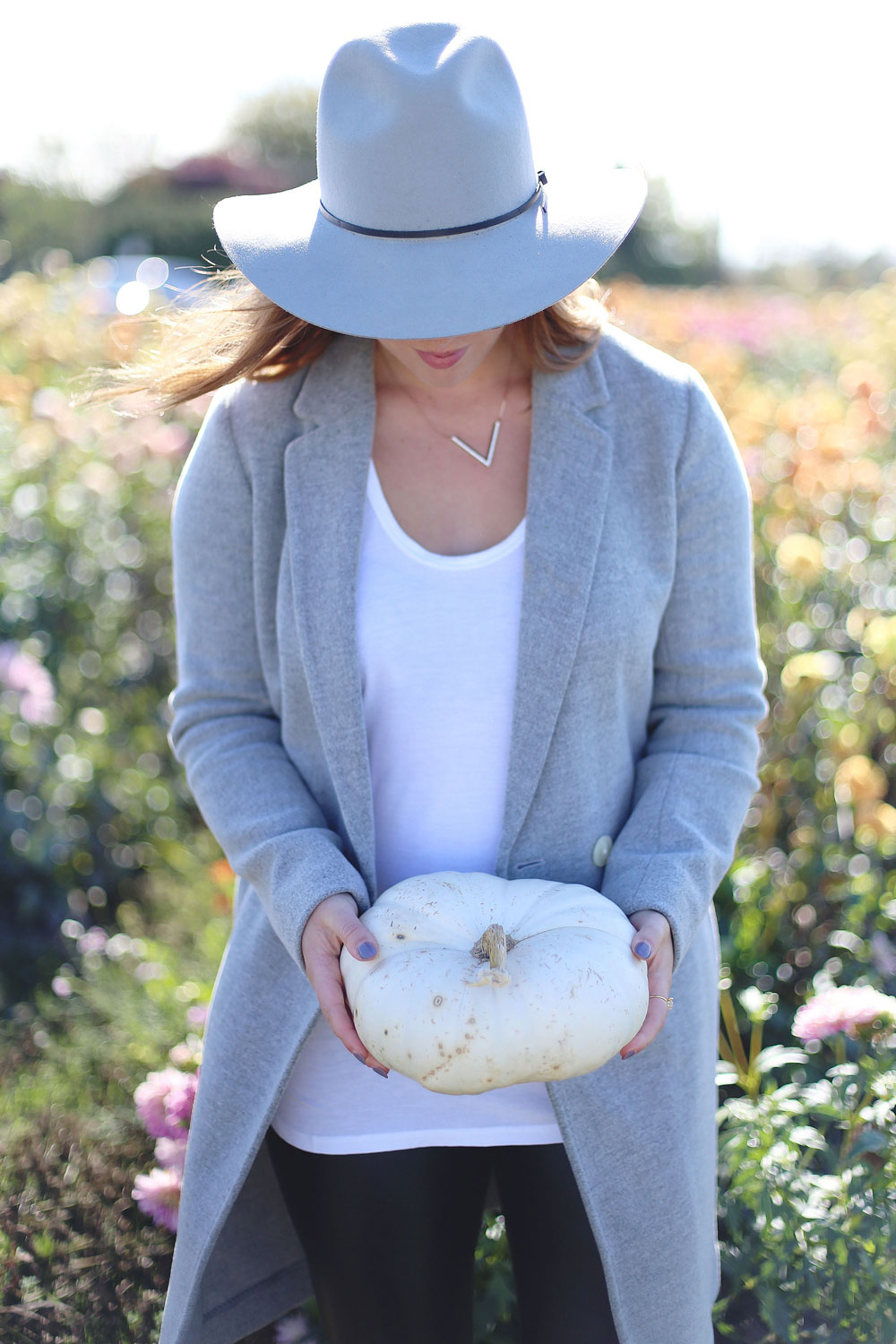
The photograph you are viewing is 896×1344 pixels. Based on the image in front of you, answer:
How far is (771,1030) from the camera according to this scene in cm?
219

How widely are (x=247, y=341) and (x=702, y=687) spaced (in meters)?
0.75

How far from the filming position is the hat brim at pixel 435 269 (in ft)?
4.07

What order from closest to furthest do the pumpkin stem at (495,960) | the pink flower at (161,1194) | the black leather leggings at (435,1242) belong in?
the pumpkin stem at (495,960)
the black leather leggings at (435,1242)
the pink flower at (161,1194)

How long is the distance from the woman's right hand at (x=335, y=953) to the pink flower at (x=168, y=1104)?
2.29ft

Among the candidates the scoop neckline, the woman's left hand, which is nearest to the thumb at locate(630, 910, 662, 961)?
the woman's left hand

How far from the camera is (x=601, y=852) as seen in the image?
1469 mm

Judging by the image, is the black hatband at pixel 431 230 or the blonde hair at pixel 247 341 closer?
the black hatband at pixel 431 230

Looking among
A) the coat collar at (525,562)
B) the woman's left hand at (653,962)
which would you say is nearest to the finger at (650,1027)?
the woman's left hand at (653,962)

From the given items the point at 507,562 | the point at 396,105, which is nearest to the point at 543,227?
the point at 396,105

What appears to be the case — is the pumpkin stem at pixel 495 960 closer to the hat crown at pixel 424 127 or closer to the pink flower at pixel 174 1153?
the hat crown at pixel 424 127

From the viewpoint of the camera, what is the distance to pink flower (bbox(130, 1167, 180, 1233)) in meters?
1.85

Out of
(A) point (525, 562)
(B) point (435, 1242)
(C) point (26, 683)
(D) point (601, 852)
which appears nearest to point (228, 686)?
(A) point (525, 562)

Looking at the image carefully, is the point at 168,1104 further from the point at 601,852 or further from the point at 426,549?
the point at 426,549

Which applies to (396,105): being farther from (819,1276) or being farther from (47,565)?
(47,565)
